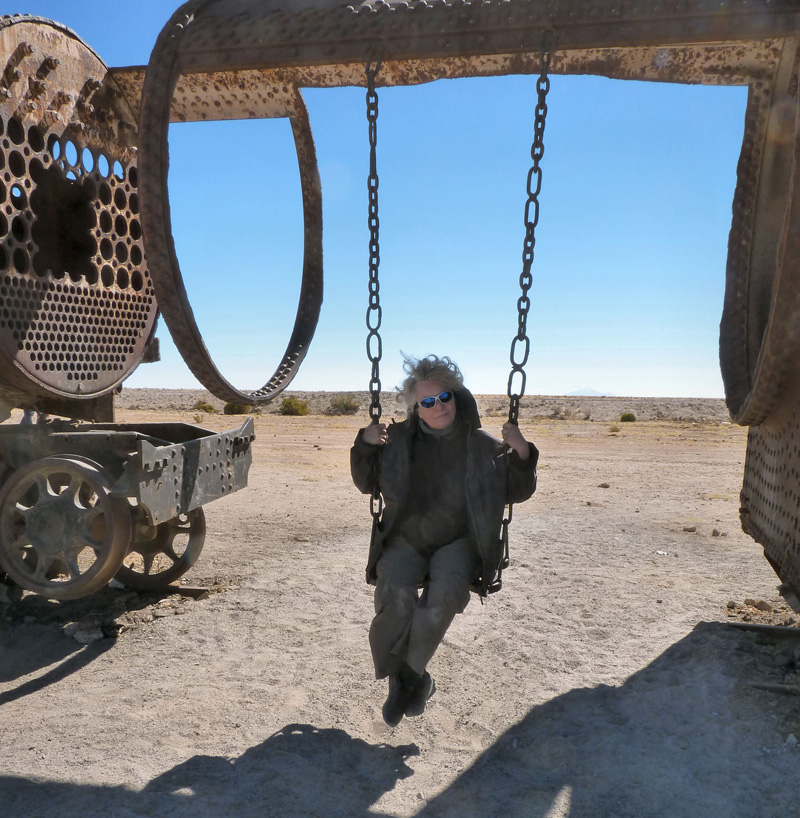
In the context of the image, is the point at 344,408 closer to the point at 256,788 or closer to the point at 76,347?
the point at 76,347

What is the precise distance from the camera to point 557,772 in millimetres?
3301

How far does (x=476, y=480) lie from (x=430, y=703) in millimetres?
1326

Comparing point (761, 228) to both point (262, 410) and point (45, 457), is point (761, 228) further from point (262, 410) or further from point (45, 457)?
point (262, 410)

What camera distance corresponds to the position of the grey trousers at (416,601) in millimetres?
3377

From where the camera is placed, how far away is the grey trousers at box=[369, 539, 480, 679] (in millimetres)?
3377

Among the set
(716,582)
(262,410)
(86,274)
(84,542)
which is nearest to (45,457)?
(84,542)

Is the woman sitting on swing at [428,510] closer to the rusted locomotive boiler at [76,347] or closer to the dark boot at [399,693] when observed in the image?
the dark boot at [399,693]

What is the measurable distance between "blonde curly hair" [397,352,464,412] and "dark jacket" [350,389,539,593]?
0.65 feet

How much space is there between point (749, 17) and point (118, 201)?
4248 millimetres

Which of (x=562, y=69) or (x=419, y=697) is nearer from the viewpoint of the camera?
(x=419, y=697)

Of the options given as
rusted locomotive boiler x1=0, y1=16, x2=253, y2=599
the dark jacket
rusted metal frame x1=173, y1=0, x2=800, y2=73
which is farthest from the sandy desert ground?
rusted metal frame x1=173, y1=0, x2=800, y2=73

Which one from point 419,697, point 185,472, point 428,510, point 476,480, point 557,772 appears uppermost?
point 476,480

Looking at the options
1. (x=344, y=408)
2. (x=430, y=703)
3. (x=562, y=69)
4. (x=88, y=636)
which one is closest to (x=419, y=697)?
(x=430, y=703)

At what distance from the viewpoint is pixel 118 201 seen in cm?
555
